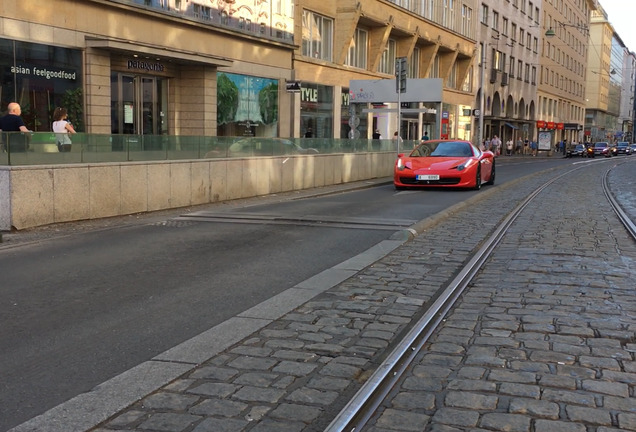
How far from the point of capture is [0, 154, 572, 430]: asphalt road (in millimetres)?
4238

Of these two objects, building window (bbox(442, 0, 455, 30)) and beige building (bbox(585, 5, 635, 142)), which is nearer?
building window (bbox(442, 0, 455, 30))

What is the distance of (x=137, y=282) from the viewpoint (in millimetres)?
6645

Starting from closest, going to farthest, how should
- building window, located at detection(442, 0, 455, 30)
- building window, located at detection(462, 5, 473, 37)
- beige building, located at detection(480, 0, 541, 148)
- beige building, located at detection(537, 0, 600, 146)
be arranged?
building window, located at detection(442, 0, 455, 30) → building window, located at detection(462, 5, 473, 37) → beige building, located at detection(480, 0, 541, 148) → beige building, located at detection(537, 0, 600, 146)

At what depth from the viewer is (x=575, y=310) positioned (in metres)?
5.63

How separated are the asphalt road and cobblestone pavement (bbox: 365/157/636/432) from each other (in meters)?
1.77

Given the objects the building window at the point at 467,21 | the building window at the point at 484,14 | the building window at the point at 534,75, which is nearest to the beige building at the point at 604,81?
the building window at the point at 534,75

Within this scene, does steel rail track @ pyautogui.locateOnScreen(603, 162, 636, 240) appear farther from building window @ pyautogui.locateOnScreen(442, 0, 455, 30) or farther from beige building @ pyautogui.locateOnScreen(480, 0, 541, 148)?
beige building @ pyautogui.locateOnScreen(480, 0, 541, 148)

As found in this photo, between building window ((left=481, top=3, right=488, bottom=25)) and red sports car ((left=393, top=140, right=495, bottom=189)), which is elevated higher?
building window ((left=481, top=3, right=488, bottom=25))

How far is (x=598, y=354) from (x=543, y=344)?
1.20 ft

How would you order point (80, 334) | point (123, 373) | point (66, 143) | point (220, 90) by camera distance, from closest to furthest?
point (123, 373) → point (80, 334) → point (66, 143) → point (220, 90)

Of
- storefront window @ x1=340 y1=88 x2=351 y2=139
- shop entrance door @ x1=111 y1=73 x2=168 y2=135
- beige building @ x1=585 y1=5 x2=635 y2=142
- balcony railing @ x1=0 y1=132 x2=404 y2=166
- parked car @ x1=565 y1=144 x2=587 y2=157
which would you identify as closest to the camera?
balcony railing @ x1=0 y1=132 x2=404 y2=166

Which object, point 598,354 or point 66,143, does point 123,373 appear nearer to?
point 598,354

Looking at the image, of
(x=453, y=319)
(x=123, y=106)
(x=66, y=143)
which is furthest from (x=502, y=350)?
(x=123, y=106)

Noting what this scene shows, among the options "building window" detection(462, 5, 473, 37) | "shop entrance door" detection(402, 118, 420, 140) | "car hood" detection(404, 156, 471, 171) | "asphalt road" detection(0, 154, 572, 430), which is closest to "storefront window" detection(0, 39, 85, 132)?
"asphalt road" detection(0, 154, 572, 430)
